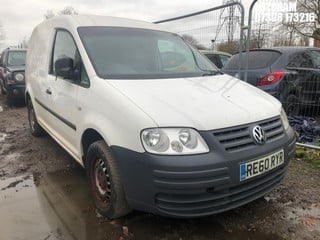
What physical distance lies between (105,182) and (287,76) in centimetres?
415

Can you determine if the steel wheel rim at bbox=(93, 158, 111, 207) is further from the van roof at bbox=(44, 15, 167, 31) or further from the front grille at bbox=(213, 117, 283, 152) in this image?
the van roof at bbox=(44, 15, 167, 31)

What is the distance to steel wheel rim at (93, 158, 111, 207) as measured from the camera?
10.1 feet

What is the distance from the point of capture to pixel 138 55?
376cm

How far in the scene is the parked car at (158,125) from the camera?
2.58 metres

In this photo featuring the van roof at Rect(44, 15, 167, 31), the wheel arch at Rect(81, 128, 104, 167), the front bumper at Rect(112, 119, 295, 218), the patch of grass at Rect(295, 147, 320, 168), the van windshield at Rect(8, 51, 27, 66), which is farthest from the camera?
the van windshield at Rect(8, 51, 27, 66)

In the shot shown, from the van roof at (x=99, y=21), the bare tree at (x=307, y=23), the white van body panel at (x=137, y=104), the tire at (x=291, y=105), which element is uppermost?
the bare tree at (x=307, y=23)

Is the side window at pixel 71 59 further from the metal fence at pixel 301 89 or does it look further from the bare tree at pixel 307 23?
the bare tree at pixel 307 23

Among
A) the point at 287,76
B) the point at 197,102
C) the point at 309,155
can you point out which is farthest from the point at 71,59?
the point at 287,76

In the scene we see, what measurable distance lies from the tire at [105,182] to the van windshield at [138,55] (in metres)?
0.74

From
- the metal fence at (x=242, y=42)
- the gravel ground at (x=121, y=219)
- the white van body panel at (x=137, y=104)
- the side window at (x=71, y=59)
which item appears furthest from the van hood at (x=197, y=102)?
the metal fence at (x=242, y=42)

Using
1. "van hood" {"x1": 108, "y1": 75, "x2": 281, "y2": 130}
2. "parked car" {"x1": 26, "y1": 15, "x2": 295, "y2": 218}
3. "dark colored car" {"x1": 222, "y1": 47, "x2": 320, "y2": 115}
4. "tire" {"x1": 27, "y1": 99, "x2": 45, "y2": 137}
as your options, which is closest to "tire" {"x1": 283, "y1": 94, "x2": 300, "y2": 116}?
"dark colored car" {"x1": 222, "y1": 47, "x2": 320, "y2": 115}

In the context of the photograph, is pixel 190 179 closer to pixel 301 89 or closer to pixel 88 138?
pixel 88 138

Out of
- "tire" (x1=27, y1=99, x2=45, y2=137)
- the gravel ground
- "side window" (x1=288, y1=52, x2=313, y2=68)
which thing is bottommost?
the gravel ground

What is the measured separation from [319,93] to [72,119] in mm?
4562
